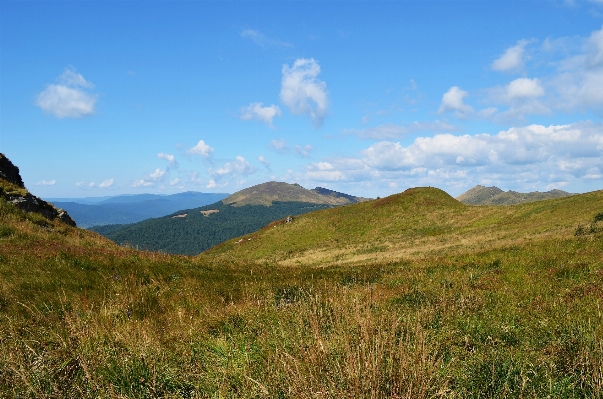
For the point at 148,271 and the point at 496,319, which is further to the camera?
the point at 148,271

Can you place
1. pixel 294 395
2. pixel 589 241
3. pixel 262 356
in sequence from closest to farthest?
1. pixel 294 395
2. pixel 262 356
3. pixel 589 241

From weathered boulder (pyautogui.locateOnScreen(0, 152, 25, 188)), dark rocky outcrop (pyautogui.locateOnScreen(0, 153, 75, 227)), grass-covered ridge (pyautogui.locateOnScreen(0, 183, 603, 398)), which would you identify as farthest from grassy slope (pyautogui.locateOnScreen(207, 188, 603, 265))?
weathered boulder (pyautogui.locateOnScreen(0, 152, 25, 188))

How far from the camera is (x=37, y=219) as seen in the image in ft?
66.9

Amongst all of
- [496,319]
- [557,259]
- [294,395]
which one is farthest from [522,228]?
[294,395]

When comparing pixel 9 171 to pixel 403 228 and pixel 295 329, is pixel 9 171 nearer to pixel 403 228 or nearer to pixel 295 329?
pixel 295 329

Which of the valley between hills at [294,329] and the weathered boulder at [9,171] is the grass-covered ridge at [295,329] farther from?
the weathered boulder at [9,171]

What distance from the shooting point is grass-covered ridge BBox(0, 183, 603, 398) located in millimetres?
3891

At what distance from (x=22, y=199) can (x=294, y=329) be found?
25.5 metres

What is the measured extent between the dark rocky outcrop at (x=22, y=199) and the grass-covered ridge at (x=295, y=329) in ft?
20.0

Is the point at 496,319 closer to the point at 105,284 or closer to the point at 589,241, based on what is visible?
the point at 105,284

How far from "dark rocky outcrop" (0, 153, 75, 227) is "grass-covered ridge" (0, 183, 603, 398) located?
6083 millimetres

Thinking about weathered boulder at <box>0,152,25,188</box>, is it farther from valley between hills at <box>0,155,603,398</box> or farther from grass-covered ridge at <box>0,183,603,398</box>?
grass-covered ridge at <box>0,183,603,398</box>

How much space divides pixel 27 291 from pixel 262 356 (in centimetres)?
686

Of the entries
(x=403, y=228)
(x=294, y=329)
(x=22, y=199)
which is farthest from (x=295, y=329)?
(x=403, y=228)
